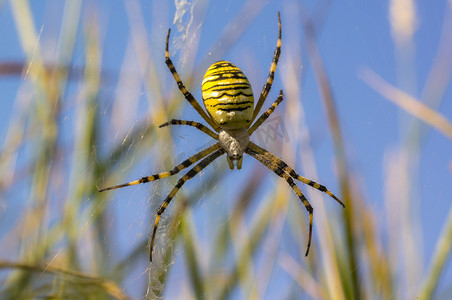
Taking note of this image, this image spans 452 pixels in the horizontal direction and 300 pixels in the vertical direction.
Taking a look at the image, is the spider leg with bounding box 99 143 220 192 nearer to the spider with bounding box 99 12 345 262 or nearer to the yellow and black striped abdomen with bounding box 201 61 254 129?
the spider with bounding box 99 12 345 262

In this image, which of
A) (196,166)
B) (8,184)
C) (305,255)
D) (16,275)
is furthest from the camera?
(196,166)

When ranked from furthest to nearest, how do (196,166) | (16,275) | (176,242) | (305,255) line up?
(196,166) → (305,255) → (176,242) → (16,275)

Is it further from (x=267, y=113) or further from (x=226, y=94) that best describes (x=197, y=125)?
(x=267, y=113)

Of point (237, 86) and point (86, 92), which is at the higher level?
point (237, 86)

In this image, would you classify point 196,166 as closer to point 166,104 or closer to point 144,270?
Answer: point 166,104

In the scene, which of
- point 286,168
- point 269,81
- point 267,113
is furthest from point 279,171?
point 269,81

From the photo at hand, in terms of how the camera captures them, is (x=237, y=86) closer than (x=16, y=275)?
No

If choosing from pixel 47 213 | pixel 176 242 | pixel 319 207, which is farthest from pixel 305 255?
pixel 47 213

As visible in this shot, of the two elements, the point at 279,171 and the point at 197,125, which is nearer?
the point at 197,125

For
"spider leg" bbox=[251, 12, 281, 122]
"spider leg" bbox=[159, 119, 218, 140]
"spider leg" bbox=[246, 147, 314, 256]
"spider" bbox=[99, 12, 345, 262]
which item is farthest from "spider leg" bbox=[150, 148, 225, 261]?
"spider leg" bbox=[251, 12, 281, 122]
